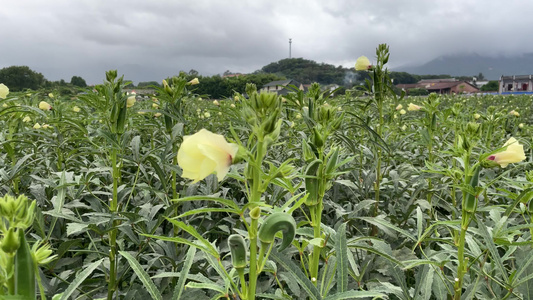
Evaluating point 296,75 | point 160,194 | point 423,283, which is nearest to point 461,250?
point 423,283

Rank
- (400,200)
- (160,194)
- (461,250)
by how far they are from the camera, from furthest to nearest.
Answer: (400,200) → (160,194) → (461,250)

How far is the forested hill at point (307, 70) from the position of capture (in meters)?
77.3

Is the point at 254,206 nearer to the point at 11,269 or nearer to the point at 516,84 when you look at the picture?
the point at 11,269

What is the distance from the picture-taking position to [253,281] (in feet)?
2.55

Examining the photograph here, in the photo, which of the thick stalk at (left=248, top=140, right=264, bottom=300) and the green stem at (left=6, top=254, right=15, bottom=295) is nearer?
the green stem at (left=6, top=254, right=15, bottom=295)

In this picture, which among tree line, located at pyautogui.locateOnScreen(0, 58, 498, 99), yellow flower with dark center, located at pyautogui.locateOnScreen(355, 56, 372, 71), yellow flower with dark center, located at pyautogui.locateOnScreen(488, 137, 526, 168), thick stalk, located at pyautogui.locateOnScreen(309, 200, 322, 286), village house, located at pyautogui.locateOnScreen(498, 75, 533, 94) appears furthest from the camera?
village house, located at pyautogui.locateOnScreen(498, 75, 533, 94)

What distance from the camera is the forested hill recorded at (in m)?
77.3

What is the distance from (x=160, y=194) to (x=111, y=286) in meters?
0.48

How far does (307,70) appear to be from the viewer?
89812mm

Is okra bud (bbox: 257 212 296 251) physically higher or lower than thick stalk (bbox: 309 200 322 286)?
higher

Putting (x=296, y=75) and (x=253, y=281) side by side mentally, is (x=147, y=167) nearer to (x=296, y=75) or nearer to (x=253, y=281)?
(x=253, y=281)

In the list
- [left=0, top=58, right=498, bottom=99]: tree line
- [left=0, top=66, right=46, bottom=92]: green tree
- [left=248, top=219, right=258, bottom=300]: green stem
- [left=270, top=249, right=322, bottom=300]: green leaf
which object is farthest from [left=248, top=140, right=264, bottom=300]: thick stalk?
[left=0, top=66, right=46, bottom=92]: green tree

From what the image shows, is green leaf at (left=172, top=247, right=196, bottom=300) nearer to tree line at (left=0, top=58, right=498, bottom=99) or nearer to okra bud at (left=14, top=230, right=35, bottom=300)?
okra bud at (left=14, top=230, right=35, bottom=300)

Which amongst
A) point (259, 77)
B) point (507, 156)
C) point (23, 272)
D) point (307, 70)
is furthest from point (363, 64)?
point (307, 70)
